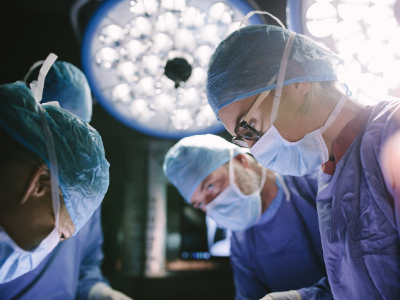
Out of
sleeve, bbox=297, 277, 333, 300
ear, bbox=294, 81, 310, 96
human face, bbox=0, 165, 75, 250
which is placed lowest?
sleeve, bbox=297, 277, 333, 300

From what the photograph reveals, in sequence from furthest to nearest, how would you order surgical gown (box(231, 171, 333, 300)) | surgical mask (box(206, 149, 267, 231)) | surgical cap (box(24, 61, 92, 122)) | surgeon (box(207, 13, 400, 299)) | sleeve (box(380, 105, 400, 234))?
surgical mask (box(206, 149, 267, 231))
surgical gown (box(231, 171, 333, 300))
surgical cap (box(24, 61, 92, 122))
surgeon (box(207, 13, 400, 299))
sleeve (box(380, 105, 400, 234))

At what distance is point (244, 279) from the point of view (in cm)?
169

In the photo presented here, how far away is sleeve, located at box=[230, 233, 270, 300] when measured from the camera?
1606mm

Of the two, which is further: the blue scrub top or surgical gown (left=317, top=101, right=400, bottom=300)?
the blue scrub top

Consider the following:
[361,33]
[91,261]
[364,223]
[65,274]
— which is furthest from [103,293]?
[361,33]

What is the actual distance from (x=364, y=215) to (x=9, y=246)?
1.06 metres

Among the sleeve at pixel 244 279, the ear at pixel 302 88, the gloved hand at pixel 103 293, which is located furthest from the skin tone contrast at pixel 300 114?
the gloved hand at pixel 103 293

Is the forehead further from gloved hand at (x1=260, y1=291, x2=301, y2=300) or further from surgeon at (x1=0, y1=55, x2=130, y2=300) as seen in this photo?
gloved hand at (x1=260, y1=291, x2=301, y2=300)

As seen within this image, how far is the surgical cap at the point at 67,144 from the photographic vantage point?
73 cm

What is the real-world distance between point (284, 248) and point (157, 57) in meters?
1.32

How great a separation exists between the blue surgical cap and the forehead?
0.08ft

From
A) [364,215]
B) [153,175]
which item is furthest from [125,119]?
[153,175]

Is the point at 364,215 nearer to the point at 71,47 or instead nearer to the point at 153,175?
the point at 71,47

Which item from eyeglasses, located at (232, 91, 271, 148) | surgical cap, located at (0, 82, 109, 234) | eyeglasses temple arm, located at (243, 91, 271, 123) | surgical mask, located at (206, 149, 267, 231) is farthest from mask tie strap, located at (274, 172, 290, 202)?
surgical cap, located at (0, 82, 109, 234)
